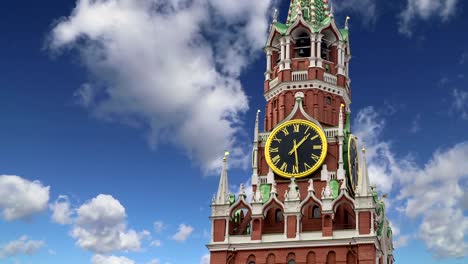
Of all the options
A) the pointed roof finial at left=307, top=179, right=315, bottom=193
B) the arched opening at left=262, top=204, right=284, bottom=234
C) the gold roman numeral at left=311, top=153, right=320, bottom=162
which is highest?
the gold roman numeral at left=311, top=153, right=320, bottom=162

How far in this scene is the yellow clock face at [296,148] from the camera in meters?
67.6

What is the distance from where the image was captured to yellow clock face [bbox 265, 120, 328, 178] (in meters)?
67.6

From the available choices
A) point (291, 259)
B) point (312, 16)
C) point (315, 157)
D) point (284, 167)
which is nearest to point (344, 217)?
point (315, 157)

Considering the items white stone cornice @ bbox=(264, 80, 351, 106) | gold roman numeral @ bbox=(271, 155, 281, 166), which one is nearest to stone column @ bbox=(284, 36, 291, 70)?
white stone cornice @ bbox=(264, 80, 351, 106)

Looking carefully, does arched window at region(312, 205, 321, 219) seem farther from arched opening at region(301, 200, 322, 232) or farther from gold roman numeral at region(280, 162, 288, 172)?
gold roman numeral at region(280, 162, 288, 172)

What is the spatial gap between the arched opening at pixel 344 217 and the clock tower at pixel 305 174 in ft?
0.26

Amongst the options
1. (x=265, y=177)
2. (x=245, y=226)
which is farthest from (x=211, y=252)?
(x=265, y=177)

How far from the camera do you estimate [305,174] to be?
67.2 metres

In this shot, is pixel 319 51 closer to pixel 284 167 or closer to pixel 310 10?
pixel 310 10

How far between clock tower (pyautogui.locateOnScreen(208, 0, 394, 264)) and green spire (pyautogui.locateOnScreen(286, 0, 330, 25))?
0.12m

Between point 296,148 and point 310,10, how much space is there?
48.5ft

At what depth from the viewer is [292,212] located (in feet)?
212

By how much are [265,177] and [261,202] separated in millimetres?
3409

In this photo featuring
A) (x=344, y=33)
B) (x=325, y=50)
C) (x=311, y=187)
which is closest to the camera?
(x=311, y=187)
